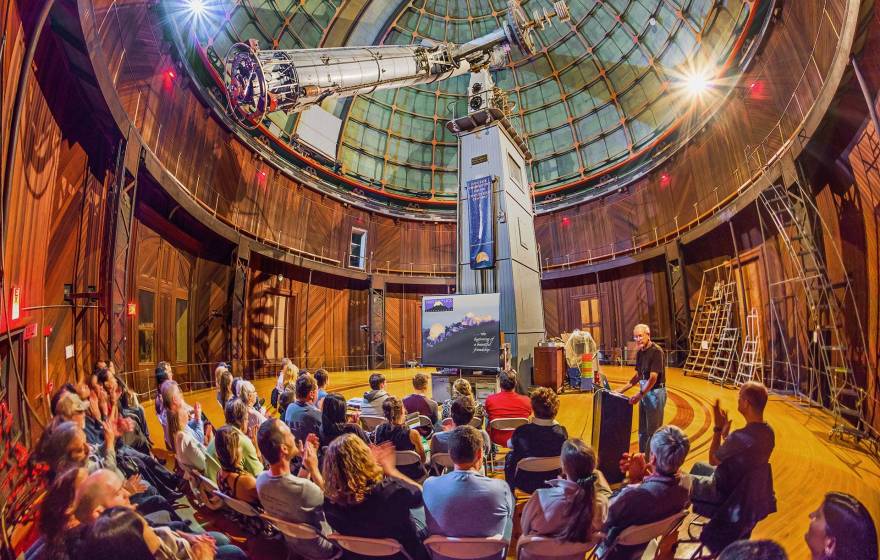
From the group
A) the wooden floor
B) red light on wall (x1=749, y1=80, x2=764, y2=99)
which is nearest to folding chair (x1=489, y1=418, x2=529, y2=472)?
the wooden floor

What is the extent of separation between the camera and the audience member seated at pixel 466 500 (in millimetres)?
1972

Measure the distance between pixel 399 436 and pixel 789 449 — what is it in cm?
486

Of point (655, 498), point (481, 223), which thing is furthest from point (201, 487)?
point (481, 223)

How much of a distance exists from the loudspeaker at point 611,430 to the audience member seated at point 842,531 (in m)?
2.24

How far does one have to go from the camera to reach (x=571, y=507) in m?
1.86

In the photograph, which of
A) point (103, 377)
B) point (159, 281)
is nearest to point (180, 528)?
point (103, 377)

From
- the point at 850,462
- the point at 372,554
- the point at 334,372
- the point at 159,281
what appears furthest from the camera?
the point at 334,372

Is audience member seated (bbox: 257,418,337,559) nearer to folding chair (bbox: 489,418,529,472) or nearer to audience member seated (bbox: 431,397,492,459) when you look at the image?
audience member seated (bbox: 431,397,492,459)

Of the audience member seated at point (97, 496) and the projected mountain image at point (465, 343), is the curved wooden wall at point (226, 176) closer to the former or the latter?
the audience member seated at point (97, 496)

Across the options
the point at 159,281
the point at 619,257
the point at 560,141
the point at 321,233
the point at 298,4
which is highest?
the point at 298,4

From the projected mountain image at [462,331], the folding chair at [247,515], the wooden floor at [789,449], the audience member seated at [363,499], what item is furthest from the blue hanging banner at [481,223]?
the audience member seated at [363,499]

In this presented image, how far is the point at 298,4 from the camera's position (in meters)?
13.7

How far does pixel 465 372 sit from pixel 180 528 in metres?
6.43

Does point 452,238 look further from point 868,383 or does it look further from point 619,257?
point 868,383
